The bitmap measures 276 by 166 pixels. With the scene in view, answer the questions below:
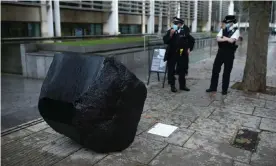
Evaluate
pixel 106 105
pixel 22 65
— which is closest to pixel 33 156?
pixel 106 105

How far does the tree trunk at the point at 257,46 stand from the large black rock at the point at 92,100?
4.29 meters

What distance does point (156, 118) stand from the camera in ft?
17.4

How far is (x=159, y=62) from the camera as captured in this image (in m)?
8.02

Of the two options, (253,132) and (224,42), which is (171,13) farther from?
(253,132)

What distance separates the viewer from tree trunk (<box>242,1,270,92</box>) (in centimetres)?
691

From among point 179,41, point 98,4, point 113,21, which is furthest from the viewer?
point 113,21

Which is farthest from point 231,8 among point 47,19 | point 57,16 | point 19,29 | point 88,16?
point 19,29

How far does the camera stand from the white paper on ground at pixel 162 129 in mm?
4574

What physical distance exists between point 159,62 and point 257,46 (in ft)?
8.16

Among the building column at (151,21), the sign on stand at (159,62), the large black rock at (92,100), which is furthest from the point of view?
the building column at (151,21)

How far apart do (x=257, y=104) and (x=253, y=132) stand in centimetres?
178

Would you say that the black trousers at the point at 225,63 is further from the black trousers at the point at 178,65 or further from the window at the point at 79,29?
the window at the point at 79,29

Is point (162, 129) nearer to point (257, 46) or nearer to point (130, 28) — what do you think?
point (257, 46)

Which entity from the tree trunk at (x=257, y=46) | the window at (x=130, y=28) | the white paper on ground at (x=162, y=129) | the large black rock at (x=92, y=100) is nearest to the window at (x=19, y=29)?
the window at (x=130, y=28)
